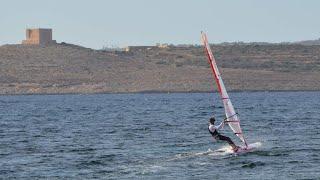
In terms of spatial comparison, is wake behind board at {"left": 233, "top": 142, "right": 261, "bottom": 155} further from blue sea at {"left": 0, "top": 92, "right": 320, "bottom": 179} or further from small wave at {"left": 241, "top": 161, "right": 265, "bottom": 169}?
small wave at {"left": 241, "top": 161, "right": 265, "bottom": 169}

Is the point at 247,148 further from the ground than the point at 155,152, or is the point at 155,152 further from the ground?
the point at 247,148

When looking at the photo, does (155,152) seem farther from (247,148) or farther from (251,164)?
(251,164)

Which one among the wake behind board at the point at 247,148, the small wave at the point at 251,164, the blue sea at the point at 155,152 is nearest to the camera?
the blue sea at the point at 155,152

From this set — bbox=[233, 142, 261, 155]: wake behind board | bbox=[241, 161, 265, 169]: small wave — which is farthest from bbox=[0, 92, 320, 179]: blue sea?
bbox=[233, 142, 261, 155]: wake behind board

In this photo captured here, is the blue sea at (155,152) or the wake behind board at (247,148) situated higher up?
the wake behind board at (247,148)

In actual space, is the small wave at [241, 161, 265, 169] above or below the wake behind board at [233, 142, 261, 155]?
below

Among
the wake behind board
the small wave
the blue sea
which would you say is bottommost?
the blue sea

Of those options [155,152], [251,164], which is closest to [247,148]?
[155,152]

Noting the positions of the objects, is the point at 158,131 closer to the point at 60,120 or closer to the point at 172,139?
the point at 172,139

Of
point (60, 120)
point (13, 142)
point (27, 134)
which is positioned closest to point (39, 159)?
point (13, 142)

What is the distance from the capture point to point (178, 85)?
197625 mm

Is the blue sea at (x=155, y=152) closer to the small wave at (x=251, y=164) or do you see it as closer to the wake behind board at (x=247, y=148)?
the small wave at (x=251, y=164)

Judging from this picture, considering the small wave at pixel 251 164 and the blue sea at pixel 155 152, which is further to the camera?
the small wave at pixel 251 164

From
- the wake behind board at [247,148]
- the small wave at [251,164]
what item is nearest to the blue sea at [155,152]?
the small wave at [251,164]
